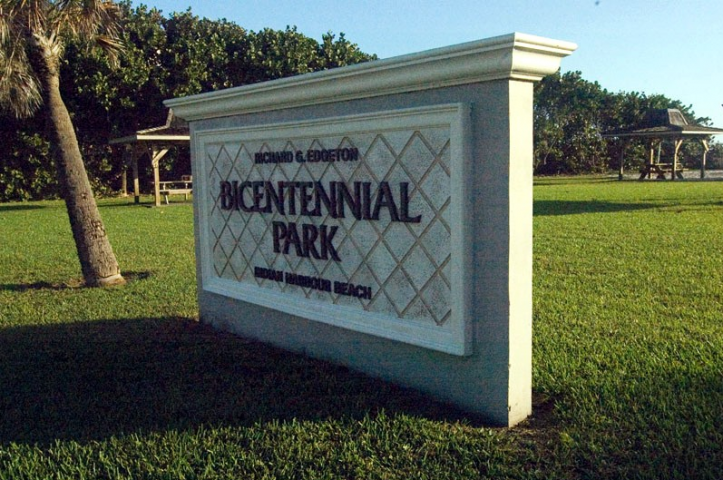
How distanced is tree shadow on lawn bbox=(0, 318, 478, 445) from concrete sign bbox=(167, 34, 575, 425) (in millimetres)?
228

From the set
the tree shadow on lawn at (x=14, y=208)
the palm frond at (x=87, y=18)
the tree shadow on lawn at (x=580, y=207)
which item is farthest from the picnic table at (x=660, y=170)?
the palm frond at (x=87, y=18)

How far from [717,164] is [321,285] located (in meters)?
54.8

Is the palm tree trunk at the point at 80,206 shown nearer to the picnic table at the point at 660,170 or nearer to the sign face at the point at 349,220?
the sign face at the point at 349,220

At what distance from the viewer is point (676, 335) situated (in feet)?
16.9

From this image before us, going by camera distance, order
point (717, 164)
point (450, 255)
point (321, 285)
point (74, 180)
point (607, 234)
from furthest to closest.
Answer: point (717, 164)
point (607, 234)
point (74, 180)
point (321, 285)
point (450, 255)

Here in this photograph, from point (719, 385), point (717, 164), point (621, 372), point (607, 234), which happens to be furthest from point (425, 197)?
point (717, 164)

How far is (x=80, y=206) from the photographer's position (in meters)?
8.31

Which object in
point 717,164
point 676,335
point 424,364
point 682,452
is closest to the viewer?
point 682,452

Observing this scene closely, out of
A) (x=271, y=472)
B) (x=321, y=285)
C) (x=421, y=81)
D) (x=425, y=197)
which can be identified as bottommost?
(x=271, y=472)

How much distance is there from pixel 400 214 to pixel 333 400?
1137mm

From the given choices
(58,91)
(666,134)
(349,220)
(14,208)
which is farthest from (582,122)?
(349,220)

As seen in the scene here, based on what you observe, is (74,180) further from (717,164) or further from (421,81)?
(717,164)

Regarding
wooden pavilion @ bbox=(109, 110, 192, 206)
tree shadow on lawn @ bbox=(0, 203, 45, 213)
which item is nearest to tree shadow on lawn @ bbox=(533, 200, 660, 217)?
wooden pavilion @ bbox=(109, 110, 192, 206)

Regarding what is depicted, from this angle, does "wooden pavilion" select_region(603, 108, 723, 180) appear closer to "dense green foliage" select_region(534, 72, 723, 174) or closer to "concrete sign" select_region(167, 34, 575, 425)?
"dense green foliage" select_region(534, 72, 723, 174)
